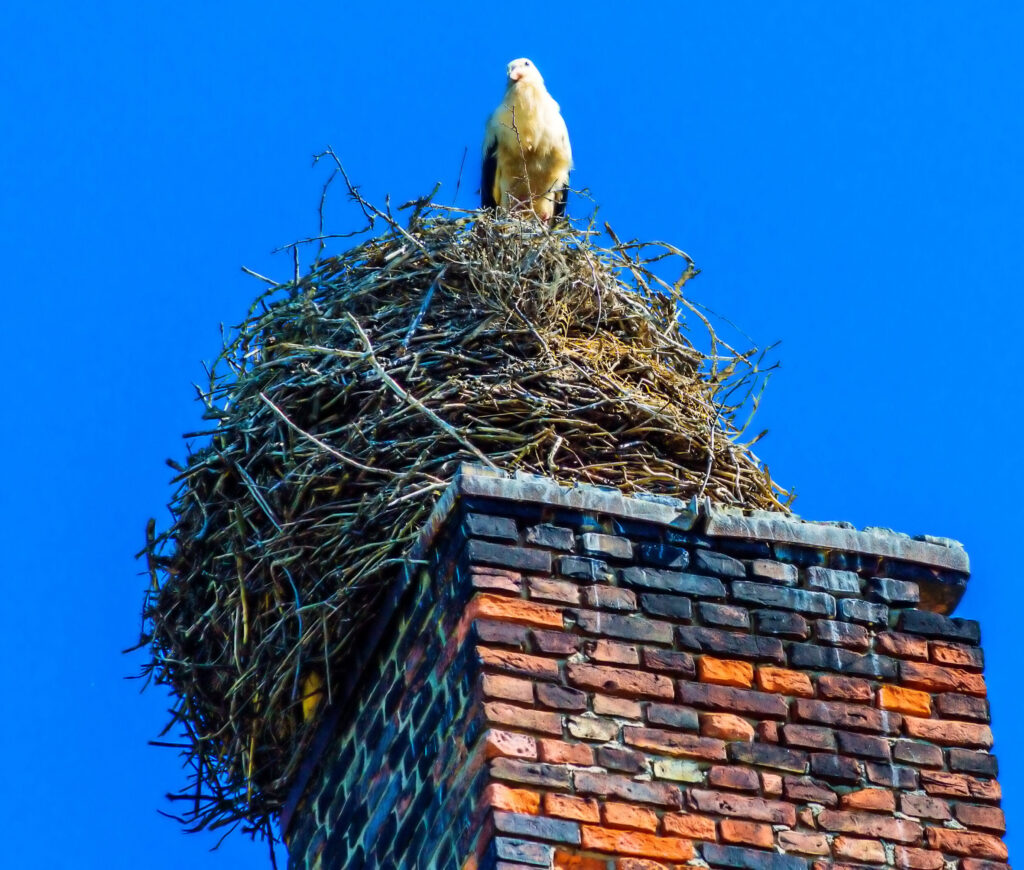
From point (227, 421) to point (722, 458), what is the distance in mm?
2106

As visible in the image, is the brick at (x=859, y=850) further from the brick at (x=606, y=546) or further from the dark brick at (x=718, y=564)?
the brick at (x=606, y=546)

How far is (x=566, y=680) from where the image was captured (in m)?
6.62

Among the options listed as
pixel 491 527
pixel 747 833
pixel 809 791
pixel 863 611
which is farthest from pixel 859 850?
pixel 491 527

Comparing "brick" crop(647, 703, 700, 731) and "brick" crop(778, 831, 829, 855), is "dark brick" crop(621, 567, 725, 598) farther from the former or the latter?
"brick" crop(778, 831, 829, 855)

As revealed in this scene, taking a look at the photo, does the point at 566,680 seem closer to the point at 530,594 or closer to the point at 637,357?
the point at 530,594

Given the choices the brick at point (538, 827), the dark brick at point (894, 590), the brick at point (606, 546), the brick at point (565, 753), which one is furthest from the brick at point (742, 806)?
the dark brick at point (894, 590)

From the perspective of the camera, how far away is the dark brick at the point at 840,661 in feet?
23.0

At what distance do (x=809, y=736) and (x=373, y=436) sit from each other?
2.29 metres

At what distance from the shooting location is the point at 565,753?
6.43 metres

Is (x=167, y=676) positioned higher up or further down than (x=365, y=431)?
further down

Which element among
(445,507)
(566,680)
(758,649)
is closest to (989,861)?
(758,649)

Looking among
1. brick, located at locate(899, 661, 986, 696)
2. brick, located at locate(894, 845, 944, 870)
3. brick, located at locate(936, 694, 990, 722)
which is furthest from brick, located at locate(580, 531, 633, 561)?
brick, located at locate(894, 845, 944, 870)

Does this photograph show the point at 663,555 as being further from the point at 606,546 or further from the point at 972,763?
the point at 972,763

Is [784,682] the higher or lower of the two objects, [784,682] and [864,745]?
the higher
